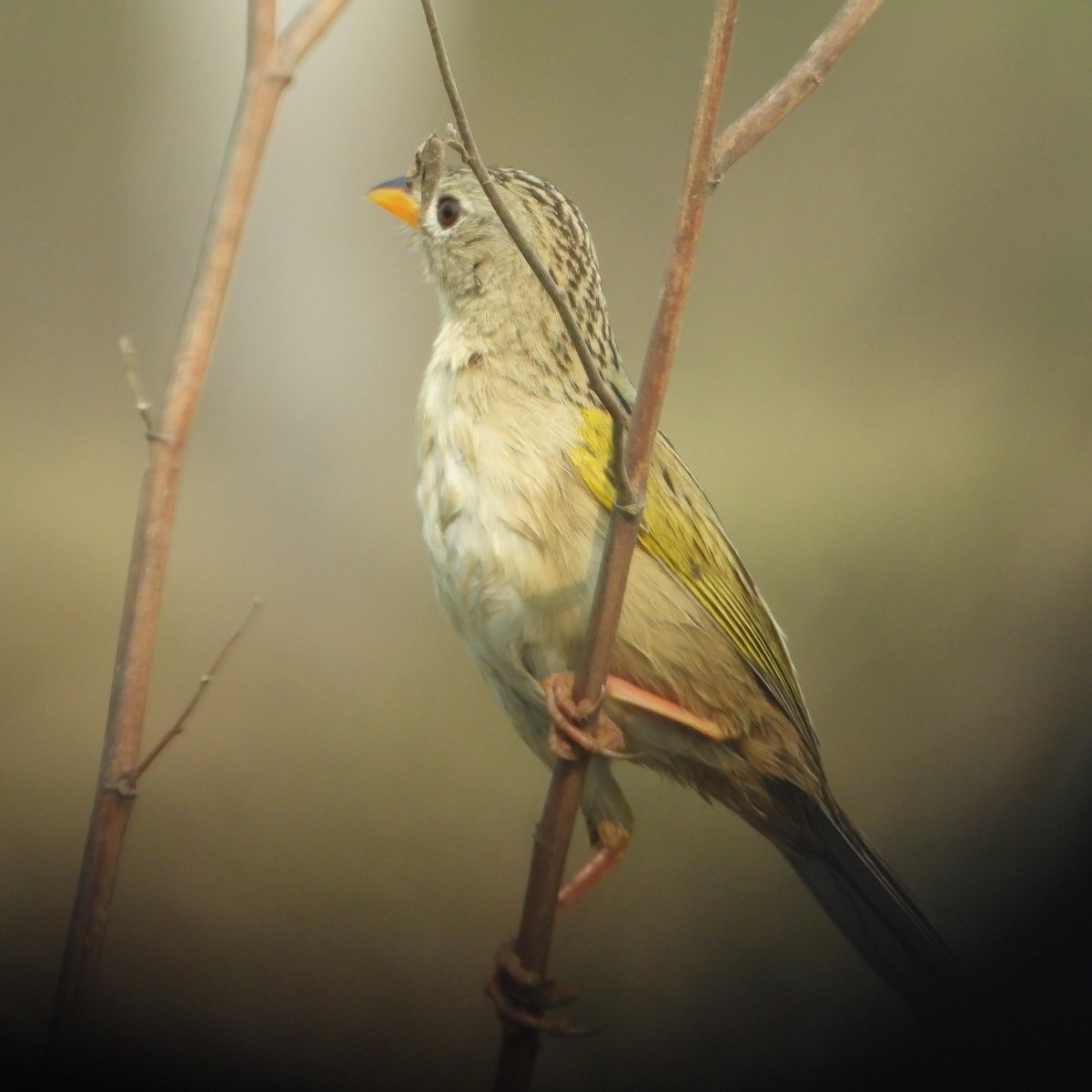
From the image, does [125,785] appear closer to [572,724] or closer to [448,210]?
[572,724]

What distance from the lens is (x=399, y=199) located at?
61.9 inches

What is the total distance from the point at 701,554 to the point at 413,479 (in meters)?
0.46

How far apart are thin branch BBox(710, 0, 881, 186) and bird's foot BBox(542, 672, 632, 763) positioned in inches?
22.1

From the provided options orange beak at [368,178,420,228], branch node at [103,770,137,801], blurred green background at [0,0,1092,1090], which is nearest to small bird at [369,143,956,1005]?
orange beak at [368,178,420,228]

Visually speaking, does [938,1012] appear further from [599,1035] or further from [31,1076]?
[31,1076]

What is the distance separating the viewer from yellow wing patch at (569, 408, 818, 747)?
56.9 inches

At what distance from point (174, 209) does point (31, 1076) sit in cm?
119

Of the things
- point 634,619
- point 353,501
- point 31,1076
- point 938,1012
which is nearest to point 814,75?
point 634,619

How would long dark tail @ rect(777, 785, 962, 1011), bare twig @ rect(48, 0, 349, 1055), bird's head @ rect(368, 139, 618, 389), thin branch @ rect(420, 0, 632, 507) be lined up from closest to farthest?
thin branch @ rect(420, 0, 632, 507) → bare twig @ rect(48, 0, 349, 1055) → long dark tail @ rect(777, 785, 962, 1011) → bird's head @ rect(368, 139, 618, 389)

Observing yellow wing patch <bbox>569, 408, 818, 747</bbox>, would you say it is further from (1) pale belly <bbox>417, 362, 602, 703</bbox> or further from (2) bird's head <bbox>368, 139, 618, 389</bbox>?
(2) bird's head <bbox>368, 139, 618, 389</bbox>

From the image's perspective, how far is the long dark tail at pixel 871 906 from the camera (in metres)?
1.36

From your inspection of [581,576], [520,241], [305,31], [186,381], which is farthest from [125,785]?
[305,31]

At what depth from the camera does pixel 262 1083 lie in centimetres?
152

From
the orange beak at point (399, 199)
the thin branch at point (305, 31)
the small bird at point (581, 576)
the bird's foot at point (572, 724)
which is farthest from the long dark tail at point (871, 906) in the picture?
the thin branch at point (305, 31)
